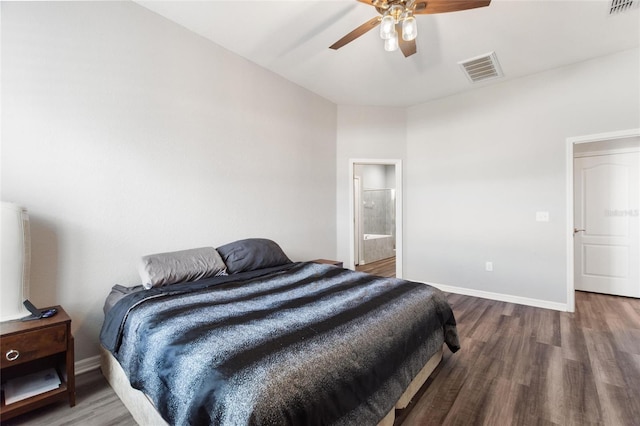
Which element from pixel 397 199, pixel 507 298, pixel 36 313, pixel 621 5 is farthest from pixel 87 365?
pixel 621 5

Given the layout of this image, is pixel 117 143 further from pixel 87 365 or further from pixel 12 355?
pixel 87 365

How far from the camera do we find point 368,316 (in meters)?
1.59

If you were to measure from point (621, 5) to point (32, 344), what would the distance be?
4834 millimetres

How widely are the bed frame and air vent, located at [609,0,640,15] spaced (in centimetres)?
318

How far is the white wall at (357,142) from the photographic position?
176 inches

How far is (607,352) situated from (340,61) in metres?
3.75

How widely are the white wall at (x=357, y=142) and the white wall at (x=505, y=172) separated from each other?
0.29m

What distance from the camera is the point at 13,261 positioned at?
5.26 feet

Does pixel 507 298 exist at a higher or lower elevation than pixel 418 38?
lower

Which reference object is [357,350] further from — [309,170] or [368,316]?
[309,170]

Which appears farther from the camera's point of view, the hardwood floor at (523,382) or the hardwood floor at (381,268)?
the hardwood floor at (381,268)

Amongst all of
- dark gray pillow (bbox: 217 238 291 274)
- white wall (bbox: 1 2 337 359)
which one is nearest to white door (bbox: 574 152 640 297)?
dark gray pillow (bbox: 217 238 291 274)

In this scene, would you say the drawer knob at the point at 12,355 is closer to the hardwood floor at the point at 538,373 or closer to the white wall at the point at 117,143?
the white wall at the point at 117,143

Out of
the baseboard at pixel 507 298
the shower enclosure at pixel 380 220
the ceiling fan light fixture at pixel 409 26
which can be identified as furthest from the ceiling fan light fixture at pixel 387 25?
the shower enclosure at pixel 380 220
